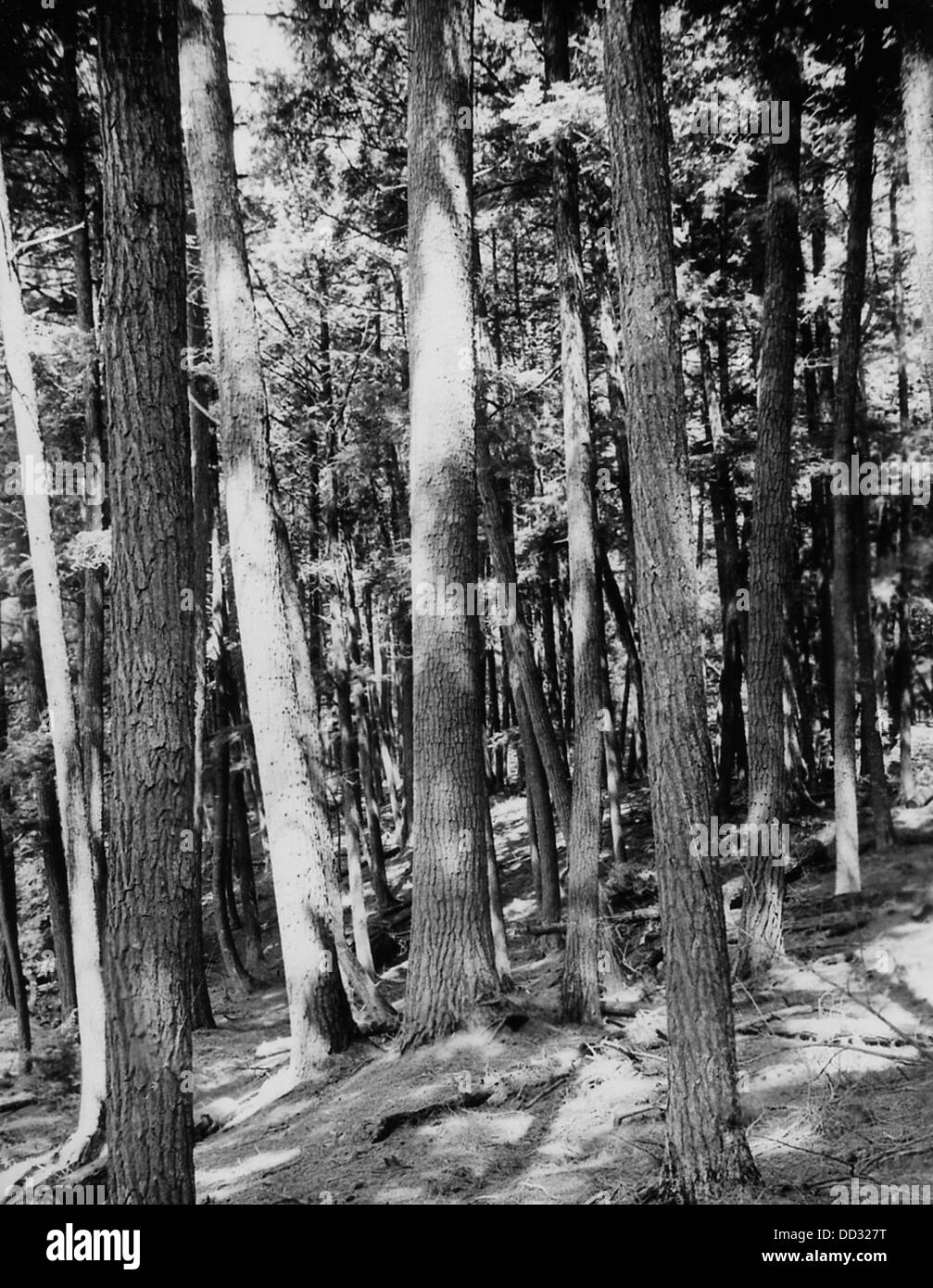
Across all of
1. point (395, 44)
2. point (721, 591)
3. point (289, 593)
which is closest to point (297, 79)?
point (395, 44)

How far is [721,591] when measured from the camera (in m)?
19.6

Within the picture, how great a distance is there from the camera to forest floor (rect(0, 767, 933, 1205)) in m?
5.00

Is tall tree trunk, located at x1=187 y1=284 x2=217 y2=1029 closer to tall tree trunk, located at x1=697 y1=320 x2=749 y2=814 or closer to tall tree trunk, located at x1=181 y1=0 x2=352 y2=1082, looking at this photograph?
tall tree trunk, located at x1=181 y1=0 x2=352 y2=1082

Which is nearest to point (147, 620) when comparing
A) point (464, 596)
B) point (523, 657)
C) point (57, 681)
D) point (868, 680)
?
point (464, 596)

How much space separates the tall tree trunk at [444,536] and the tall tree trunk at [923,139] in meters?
3.76

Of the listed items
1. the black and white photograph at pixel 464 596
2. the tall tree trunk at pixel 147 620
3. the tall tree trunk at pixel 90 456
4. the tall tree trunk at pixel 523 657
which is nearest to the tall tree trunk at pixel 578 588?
the black and white photograph at pixel 464 596

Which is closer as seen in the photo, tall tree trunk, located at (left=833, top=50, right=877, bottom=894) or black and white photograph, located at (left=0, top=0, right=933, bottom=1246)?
black and white photograph, located at (left=0, top=0, right=933, bottom=1246)

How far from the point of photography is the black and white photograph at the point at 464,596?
4422 mm

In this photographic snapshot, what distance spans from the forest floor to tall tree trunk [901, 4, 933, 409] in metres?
5.31

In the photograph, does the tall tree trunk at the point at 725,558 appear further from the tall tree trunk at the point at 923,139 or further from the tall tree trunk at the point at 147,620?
the tall tree trunk at the point at 147,620

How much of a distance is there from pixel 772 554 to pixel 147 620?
7.27m

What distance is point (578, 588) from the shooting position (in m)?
9.37

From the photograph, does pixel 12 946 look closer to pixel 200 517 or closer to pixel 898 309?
pixel 200 517

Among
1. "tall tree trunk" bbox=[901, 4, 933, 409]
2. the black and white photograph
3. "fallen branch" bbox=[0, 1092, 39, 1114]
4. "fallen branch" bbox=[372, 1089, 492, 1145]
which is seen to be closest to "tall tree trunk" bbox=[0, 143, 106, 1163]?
the black and white photograph
